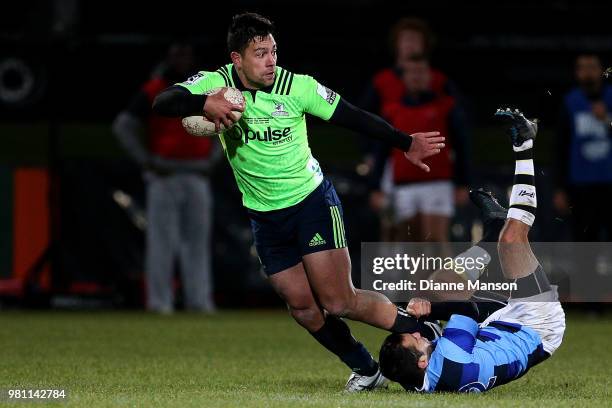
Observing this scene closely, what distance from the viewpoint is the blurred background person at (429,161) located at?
11.8m

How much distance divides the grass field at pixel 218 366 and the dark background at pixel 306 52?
2813 millimetres

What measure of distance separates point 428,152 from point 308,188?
2.19 ft

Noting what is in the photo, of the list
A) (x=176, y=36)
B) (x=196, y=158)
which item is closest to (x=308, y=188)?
(x=196, y=158)

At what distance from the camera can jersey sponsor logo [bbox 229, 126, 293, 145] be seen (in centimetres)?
748

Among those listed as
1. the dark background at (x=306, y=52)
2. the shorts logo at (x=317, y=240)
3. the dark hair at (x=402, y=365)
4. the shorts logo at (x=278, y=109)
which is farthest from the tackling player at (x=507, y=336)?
the dark background at (x=306, y=52)

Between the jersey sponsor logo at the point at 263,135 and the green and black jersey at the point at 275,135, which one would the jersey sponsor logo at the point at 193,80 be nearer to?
the green and black jersey at the point at 275,135

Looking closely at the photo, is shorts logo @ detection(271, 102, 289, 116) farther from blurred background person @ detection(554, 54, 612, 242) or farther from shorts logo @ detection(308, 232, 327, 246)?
blurred background person @ detection(554, 54, 612, 242)

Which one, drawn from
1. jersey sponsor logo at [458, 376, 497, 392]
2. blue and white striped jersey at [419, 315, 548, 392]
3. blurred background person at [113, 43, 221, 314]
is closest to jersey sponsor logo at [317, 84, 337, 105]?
blue and white striped jersey at [419, 315, 548, 392]

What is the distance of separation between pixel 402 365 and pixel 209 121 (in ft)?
5.22

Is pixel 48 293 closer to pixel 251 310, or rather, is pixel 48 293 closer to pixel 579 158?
pixel 251 310

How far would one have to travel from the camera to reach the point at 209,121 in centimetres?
732

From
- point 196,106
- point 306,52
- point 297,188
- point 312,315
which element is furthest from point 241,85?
point 306,52

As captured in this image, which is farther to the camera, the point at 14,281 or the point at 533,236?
the point at 14,281

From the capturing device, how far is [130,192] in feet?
45.6
